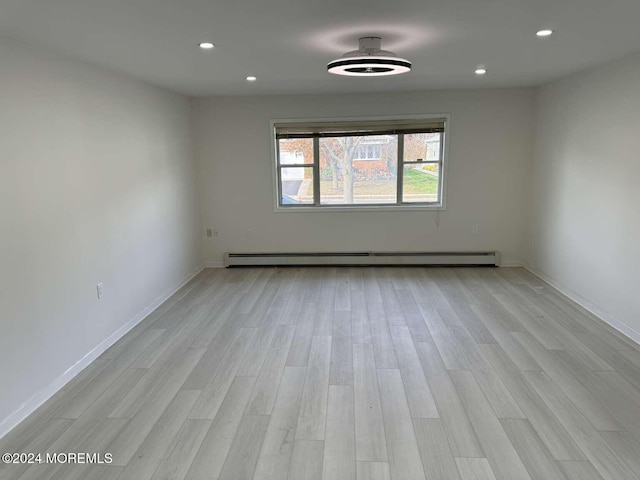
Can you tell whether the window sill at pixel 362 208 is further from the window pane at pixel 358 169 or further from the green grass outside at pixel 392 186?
the green grass outside at pixel 392 186

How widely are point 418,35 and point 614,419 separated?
257cm

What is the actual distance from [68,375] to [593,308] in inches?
176

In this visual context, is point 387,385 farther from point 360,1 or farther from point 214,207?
point 214,207

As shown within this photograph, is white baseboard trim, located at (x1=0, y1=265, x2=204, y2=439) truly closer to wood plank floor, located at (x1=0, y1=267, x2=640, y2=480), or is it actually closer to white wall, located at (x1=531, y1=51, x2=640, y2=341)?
wood plank floor, located at (x1=0, y1=267, x2=640, y2=480)

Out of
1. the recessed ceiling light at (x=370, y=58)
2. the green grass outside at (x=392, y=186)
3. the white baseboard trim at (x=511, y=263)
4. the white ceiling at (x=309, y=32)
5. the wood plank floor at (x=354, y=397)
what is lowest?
the wood plank floor at (x=354, y=397)

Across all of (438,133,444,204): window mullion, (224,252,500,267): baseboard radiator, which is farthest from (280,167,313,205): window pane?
(438,133,444,204): window mullion

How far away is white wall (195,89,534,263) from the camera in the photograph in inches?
220

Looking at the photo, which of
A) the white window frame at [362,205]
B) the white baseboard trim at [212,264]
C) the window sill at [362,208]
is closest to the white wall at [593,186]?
the white window frame at [362,205]

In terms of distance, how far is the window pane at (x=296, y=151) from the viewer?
19.3 feet

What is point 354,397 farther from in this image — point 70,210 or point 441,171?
point 441,171

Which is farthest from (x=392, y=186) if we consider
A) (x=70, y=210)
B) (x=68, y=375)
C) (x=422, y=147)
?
(x=68, y=375)

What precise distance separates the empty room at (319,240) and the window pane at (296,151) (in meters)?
0.03

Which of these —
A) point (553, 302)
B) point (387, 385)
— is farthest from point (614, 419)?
point (553, 302)

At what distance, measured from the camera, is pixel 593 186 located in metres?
4.17
